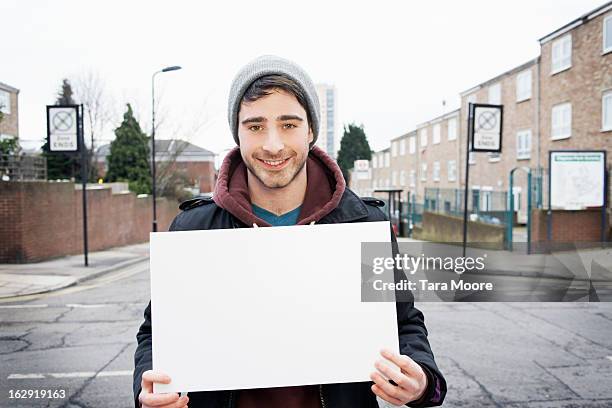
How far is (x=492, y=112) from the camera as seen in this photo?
13.8 meters

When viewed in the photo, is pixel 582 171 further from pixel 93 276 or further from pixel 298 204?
pixel 298 204

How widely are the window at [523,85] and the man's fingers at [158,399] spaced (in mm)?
26528

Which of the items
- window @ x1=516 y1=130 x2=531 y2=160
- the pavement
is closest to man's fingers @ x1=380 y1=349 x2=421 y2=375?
the pavement

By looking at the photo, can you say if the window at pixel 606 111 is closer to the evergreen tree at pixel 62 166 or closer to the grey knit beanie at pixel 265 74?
the grey knit beanie at pixel 265 74

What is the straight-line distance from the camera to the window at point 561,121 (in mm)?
21078

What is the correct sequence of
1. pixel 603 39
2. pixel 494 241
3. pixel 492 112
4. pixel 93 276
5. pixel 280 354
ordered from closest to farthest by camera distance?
pixel 280 354 < pixel 93 276 < pixel 492 112 < pixel 494 241 < pixel 603 39

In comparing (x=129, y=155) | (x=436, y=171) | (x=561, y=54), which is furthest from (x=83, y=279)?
(x=436, y=171)

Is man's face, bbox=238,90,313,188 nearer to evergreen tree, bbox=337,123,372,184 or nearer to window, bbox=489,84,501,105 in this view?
window, bbox=489,84,501,105

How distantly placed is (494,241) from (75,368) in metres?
14.0

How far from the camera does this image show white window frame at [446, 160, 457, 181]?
34875 millimetres

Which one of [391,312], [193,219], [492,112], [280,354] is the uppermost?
[492,112]

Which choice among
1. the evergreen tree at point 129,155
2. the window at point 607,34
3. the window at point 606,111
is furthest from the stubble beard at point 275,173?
the evergreen tree at point 129,155

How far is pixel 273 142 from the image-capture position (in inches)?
72.0

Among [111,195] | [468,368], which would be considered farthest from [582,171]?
[111,195]
